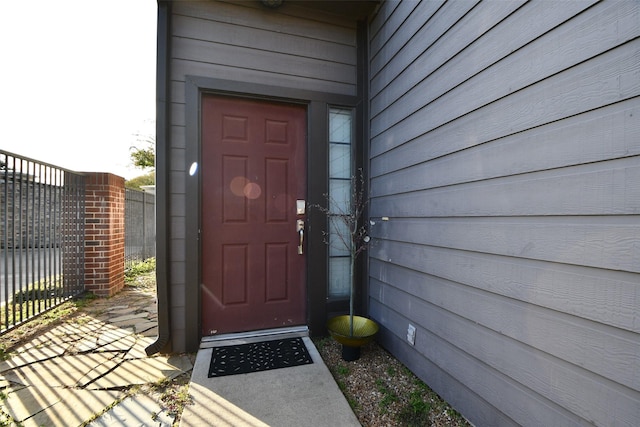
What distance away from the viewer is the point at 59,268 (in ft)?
9.93

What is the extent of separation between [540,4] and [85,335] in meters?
3.67

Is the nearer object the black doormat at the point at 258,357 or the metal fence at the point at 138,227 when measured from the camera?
the black doormat at the point at 258,357

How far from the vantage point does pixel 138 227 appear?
195 inches

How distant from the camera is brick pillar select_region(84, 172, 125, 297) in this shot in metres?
3.31

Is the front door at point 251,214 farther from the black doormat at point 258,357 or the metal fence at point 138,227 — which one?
the metal fence at point 138,227

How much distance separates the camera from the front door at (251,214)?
2.32 m

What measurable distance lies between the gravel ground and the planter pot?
8 cm

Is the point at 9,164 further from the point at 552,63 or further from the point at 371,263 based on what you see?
the point at 552,63

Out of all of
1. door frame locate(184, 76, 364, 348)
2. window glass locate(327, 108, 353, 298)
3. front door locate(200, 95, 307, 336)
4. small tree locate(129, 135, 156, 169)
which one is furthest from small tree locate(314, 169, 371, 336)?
small tree locate(129, 135, 156, 169)

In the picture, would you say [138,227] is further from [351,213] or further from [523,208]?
[523,208]

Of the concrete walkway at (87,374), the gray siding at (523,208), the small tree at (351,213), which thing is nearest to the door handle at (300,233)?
the small tree at (351,213)

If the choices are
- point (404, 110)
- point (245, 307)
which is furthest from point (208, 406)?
point (404, 110)

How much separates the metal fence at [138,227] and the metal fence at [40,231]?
3.87 feet

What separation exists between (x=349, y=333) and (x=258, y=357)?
27.5 inches
